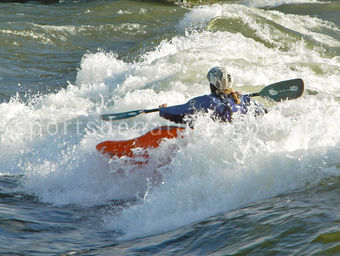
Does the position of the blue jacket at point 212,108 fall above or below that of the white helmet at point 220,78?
below

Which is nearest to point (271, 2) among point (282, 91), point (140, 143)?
point (282, 91)

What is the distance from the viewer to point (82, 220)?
5.17 metres

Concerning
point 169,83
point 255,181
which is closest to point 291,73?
point 169,83

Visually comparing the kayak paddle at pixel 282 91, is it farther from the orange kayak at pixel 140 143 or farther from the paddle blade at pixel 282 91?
the orange kayak at pixel 140 143

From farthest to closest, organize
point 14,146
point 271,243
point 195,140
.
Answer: point 14,146
point 195,140
point 271,243

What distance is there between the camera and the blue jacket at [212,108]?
18.9ft

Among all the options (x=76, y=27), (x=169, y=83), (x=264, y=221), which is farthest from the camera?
(x=76, y=27)

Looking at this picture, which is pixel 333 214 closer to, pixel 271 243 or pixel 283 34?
pixel 271 243

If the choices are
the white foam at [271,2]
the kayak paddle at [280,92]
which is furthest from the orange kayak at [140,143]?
the white foam at [271,2]

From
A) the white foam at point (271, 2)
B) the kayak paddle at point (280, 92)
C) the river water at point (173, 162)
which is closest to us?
the river water at point (173, 162)

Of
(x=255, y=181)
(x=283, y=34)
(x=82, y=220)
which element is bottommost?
(x=82, y=220)

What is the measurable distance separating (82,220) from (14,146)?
3.17 metres

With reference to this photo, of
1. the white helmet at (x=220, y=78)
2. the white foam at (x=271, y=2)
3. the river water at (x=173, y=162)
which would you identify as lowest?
the river water at (x=173, y=162)

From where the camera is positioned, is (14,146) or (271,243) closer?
(271,243)
